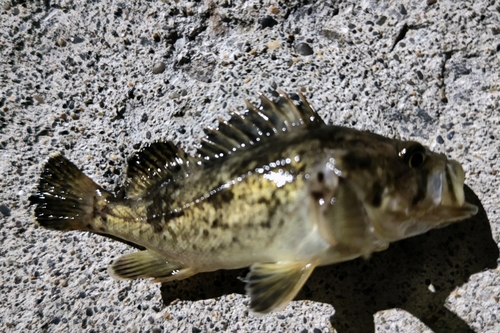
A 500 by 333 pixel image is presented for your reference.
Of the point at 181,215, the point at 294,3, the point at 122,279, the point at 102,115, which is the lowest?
the point at 122,279

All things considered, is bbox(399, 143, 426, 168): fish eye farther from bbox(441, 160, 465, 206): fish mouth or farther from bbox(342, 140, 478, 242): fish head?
bbox(441, 160, 465, 206): fish mouth

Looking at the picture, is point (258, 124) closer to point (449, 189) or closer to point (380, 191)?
point (380, 191)

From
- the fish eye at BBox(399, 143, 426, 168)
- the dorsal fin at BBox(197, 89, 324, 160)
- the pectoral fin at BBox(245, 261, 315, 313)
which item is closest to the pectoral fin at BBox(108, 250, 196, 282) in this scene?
the pectoral fin at BBox(245, 261, 315, 313)

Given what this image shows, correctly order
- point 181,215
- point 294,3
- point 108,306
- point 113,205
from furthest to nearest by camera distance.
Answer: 1. point 294,3
2. point 108,306
3. point 113,205
4. point 181,215

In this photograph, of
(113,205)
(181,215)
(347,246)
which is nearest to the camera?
(347,246)

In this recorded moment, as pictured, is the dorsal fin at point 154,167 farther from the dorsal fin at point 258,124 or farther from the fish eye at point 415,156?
the fish eye at point 415,156

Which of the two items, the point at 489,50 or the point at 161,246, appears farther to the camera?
the point at 489,50

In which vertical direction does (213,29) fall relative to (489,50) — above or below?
above

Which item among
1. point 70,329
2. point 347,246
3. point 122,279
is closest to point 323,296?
point 347,246

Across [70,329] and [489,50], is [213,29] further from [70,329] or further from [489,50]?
[70,329]
